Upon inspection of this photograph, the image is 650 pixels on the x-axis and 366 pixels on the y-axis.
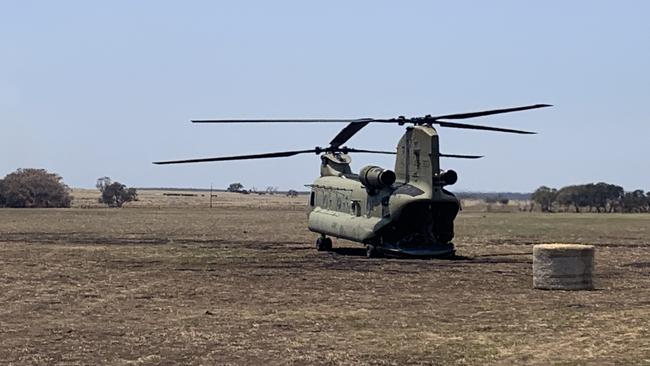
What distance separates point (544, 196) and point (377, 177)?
11837cm

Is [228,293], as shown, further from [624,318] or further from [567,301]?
[624,318]

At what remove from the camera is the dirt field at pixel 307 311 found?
12.0 metres

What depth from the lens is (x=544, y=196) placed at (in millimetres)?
143000

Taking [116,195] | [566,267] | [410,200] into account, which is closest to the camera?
[566,267]

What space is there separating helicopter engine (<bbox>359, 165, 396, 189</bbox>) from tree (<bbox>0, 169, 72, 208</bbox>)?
8168 cm

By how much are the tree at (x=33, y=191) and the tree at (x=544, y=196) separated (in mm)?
64757

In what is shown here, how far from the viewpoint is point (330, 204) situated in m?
33.0

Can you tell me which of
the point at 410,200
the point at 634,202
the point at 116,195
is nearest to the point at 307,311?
the point at 410,200

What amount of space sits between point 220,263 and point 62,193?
8933cm

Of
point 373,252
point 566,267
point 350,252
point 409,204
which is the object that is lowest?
point 350,252

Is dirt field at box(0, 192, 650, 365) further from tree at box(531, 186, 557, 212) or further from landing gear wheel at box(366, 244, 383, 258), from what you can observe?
tree at box(531, 186, 557, 212)

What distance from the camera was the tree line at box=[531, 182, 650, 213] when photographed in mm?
123000

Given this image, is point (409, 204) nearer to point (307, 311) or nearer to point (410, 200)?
point (410, 200)

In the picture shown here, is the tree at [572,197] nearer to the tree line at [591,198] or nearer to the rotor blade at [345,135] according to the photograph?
the tree line at [591,198]
